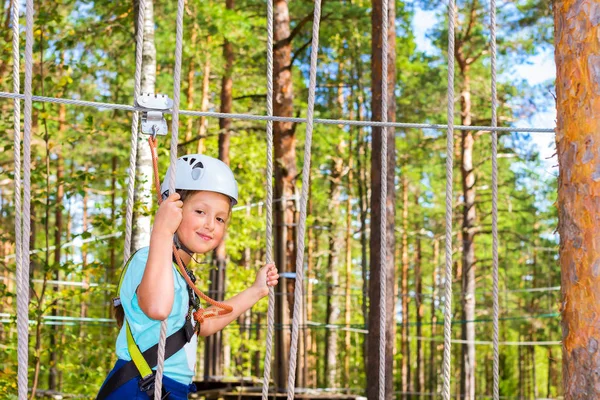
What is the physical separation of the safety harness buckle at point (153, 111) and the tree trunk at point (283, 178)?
7.32 metres

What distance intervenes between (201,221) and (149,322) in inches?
11.0

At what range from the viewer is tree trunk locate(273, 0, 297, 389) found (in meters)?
9.38

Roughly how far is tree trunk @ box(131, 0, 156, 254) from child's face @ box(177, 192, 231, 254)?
3.20m

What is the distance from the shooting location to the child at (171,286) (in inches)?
72.4

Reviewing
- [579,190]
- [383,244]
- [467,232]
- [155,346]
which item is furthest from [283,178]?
[579,190]

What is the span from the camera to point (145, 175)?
18.7ft

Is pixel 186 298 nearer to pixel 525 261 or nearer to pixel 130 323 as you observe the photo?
pixel 130 323

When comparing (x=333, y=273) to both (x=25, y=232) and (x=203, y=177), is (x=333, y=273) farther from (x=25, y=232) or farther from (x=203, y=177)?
(x=25, y=232)

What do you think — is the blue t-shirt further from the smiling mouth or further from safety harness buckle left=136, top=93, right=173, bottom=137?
safety harness buckle left=136, top=93, right=173, bottom=137

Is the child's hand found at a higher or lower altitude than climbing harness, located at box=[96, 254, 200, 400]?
higher

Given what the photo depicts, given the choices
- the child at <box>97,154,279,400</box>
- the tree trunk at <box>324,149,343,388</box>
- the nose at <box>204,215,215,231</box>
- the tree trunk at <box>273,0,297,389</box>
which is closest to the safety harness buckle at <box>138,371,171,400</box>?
the child at <box>97,154,279,400</box>

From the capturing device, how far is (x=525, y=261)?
24.6 m

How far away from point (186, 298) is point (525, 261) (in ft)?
77.3

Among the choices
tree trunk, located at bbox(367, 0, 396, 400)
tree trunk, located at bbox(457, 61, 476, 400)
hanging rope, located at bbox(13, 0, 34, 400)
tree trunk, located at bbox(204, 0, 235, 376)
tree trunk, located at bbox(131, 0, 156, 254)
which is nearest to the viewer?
hanging rope, located at bbox(13, 0, 34, 400)
